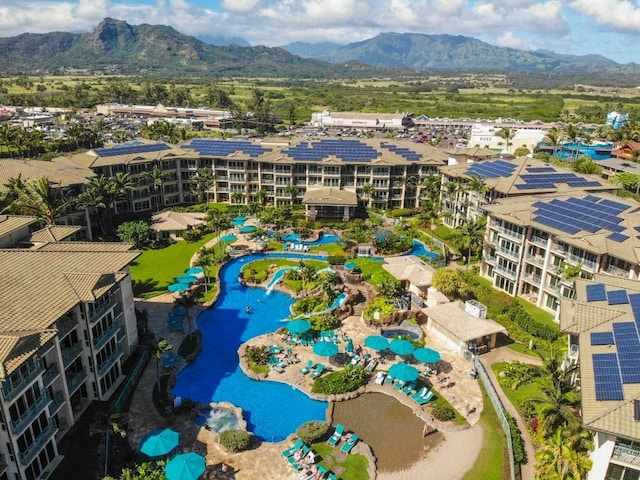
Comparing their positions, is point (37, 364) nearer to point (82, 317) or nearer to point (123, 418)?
point (82, 317)

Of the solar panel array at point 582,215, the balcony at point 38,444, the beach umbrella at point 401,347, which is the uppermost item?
the solar panel array at point 582,215

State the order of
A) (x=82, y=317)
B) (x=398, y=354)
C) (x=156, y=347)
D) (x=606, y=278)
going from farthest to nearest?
(x=398, y=354)
(x=606, y=278)
(x=156, y=347)
(x=82, y=317)

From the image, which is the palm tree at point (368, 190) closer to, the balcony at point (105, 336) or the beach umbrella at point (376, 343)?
the beach umbrella at point (376, 343)

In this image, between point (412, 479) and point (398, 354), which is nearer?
point (412, 479)

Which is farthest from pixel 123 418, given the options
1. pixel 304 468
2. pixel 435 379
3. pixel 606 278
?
pixel 606 278

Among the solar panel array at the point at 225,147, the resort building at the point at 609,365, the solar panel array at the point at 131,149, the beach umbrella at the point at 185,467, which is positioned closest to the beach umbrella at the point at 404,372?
the resort building at the point at 609,365

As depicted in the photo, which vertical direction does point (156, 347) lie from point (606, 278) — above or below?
below

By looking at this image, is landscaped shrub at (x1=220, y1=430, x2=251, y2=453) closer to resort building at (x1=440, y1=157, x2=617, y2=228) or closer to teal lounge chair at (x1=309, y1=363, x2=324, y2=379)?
teal lounge chair at (x1=309, y1=363, x2=324, y2=379)
